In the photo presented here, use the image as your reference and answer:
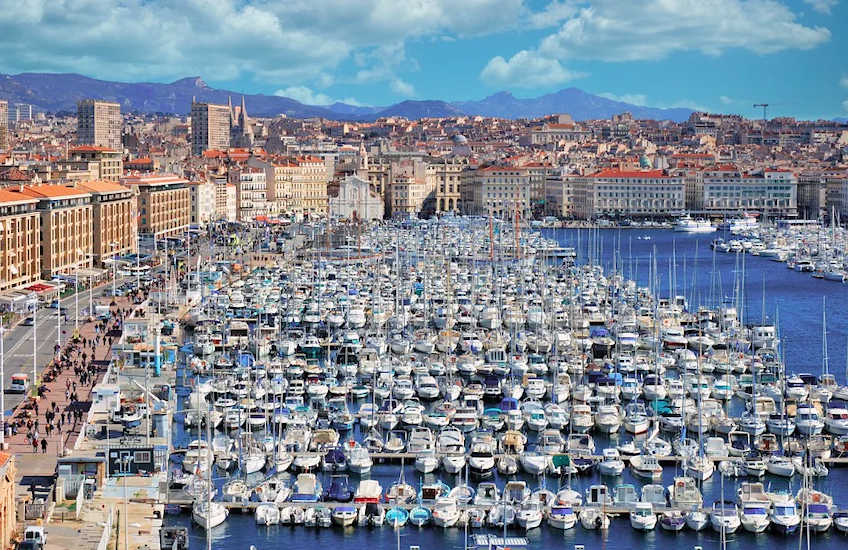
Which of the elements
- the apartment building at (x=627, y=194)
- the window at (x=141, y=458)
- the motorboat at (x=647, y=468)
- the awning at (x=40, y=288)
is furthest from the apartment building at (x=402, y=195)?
the window at (x=141, y=458)

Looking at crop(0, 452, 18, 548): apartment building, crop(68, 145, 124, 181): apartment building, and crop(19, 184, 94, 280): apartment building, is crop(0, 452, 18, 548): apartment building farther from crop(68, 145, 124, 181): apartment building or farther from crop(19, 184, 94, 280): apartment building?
crop(68, 145, 124, 181): apartment building

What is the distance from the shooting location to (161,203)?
62.7 meters

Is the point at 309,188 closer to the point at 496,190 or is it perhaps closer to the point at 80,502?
Answer: the point at 496,190

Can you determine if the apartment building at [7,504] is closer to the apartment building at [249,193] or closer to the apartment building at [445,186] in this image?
the apartment building at [249,193]

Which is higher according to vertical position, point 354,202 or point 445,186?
point 445,186

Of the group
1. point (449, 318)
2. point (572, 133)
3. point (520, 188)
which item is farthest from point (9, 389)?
point (572, 133)

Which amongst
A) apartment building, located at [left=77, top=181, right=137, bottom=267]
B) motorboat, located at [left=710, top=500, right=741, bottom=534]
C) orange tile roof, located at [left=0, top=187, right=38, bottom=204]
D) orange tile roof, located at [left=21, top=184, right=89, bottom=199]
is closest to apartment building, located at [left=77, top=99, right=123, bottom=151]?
apartment building, located at [left=77, top=181, right=137, bottom=267]

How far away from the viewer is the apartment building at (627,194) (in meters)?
93.8

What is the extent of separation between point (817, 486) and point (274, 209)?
223ft

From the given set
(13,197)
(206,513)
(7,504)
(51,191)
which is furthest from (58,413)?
(51,191)

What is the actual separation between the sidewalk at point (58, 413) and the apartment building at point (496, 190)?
65258mm

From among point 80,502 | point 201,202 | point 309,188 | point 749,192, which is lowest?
point 80,502

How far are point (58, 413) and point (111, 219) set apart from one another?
27860mm

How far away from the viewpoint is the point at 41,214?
42.4 meters
